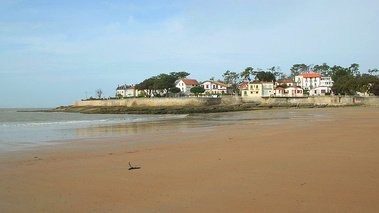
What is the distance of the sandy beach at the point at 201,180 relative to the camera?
453cm

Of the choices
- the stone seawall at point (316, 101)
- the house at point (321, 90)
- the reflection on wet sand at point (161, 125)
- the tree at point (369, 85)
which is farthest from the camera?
the house at point (321, 90)

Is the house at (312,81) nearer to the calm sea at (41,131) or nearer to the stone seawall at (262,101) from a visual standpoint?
the stone seawall at (262,101)

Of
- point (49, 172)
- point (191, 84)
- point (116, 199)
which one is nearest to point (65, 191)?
point (116, 199)

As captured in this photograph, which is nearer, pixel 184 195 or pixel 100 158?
pixel 184 195

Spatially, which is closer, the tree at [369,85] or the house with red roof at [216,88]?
the tree at [369,85]

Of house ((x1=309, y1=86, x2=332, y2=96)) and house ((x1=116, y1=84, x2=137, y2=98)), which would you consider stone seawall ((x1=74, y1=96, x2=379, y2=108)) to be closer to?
house ((x1=309, y1=86, x2=332, y2=96))

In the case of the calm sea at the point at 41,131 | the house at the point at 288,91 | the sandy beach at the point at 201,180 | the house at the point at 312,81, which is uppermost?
the house at the point at 312,81

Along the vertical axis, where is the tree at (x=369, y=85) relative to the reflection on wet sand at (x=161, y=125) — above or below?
above

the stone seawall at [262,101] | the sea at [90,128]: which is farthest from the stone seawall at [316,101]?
the sea at [90,128]

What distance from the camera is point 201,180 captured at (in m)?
5.82

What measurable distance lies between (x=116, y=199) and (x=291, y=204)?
2.80 m

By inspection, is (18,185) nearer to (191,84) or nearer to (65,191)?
(65,191)

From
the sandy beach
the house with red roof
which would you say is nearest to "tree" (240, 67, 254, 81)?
the house with red roof

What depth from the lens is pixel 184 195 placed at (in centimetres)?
498
